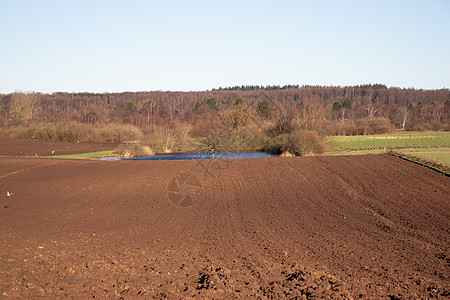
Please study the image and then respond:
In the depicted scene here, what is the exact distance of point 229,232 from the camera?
14.7 metres

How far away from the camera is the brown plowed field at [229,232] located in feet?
30.6

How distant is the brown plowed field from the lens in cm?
931

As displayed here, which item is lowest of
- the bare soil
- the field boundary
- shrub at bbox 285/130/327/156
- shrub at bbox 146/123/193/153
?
the bare soil

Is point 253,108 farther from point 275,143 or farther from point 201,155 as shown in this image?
point 201,155

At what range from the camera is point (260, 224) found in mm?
15844

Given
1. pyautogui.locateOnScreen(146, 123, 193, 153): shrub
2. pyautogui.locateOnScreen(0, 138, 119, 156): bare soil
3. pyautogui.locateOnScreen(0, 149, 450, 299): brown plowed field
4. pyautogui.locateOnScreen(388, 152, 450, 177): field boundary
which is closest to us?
pyautogui.locateOnScreen(0, 149, 450, 299): brown plowed field

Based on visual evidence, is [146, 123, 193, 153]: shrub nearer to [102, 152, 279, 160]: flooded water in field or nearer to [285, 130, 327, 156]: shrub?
[102, 152, 279, 160]: flooded water in field

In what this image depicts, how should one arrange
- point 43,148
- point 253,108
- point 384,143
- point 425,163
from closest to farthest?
point 425,163 < point 43,148 < point 384,143 < point 253,108

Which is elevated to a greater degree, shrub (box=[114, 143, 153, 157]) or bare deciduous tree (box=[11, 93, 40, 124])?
bare deciduous tree (box=[11, 93, 40, 124])

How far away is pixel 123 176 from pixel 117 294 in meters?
18.9

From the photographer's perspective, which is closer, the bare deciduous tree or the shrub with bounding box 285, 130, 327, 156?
the shrub with bounding box 285, 130, 327, 156

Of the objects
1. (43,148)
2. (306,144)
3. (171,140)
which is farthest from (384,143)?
(43,148)

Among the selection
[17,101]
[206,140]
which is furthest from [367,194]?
[17,101]

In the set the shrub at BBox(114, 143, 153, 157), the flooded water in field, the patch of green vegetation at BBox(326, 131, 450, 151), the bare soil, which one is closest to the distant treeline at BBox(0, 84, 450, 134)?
the patch of green vegetation at BBox(326, 131, 450, 151)
